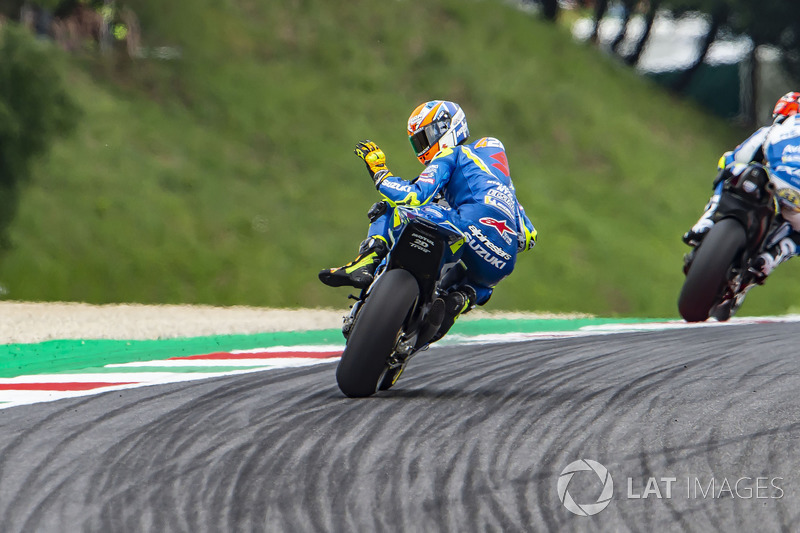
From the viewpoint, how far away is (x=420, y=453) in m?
4.68

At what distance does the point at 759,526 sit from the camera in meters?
3.70

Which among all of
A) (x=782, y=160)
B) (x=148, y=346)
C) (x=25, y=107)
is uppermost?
(x=25, y=107)

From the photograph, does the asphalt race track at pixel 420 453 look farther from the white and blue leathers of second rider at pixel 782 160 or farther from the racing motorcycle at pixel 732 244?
the white and blue leathers of second rider at pixel 782 160

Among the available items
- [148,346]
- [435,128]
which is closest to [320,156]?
[148,346]

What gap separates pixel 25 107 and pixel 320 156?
31.0 ft

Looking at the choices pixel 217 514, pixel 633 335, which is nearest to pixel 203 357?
pixel 633 335

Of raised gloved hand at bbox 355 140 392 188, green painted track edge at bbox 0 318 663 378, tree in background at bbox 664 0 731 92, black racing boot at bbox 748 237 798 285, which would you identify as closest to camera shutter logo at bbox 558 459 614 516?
raised gloved hand at bbox 355 140 392 188

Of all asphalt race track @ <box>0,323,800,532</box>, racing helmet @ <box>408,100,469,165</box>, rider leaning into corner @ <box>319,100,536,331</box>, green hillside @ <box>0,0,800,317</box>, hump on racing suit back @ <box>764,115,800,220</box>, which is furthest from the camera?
green hillside @ <box>0,0,800,317</box>

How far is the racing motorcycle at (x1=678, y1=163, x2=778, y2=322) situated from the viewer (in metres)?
9.12

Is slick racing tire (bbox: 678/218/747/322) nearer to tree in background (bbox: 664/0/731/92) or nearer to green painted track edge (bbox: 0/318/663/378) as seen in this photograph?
green painted track edge (bbox: 0/318/663/378)

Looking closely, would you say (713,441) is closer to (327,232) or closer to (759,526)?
(759,526)

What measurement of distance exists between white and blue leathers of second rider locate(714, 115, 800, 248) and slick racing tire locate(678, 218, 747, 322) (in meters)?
0.54

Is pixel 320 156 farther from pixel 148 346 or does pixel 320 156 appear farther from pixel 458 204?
pixel 458 204

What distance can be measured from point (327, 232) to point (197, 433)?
51.5ft
